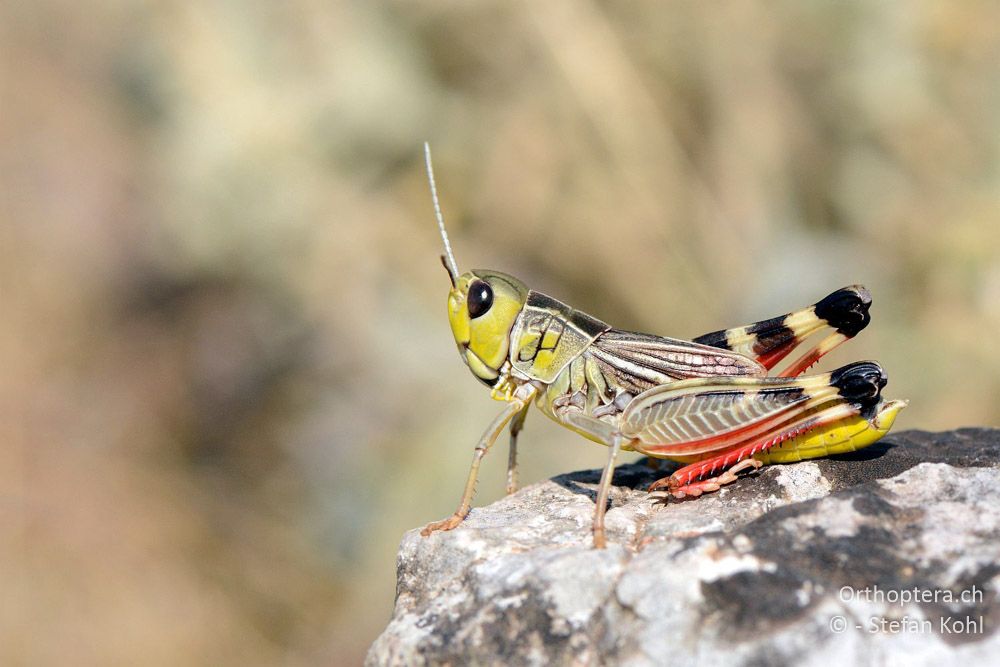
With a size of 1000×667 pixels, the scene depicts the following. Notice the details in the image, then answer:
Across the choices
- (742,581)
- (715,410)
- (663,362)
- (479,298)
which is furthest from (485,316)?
(742,581)

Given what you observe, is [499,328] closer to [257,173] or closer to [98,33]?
[257,173]

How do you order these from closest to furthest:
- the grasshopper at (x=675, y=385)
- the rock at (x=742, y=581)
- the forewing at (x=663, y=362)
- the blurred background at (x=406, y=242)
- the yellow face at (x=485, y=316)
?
the rock at (x=742, y=581)
the grasshopper at (x=675, y=385)
the forewing at (x=663, y=362)
the yellow face at (x=485, y=316)
the blurred background at (x=406, y=242)

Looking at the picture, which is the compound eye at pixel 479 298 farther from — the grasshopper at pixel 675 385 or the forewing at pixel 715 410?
the forewing at pixel 715 410

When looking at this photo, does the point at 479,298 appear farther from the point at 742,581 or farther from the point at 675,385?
the point at 742,581

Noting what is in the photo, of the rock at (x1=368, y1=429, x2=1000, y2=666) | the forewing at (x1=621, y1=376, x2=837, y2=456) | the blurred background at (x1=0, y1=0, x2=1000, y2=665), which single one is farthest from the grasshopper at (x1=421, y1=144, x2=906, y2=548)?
the blurred background at (x1=0, y1=0, x2=1000, y2=665)

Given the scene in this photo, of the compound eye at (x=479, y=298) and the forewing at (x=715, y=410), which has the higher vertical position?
the compound eye at (x=479, y=298)

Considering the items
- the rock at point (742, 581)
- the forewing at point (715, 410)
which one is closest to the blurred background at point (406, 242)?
the forewing at point (715, 410)

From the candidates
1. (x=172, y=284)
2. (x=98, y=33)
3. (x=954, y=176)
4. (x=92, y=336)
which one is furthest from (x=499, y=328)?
(x=98, y=33)
